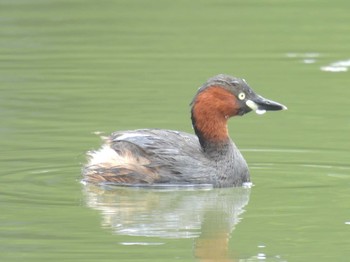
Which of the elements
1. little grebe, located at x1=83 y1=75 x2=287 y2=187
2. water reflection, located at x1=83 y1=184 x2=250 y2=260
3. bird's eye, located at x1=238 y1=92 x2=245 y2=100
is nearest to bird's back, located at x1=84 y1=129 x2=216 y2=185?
little grebe, located at x1=83 y1=75 x2=287 y2=187

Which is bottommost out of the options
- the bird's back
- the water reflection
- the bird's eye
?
the water reflection

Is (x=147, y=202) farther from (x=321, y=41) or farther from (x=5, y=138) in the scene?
(x=321, y=41)

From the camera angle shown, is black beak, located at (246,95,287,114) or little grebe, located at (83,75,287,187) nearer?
little grebe, located at (83,75,287,187)

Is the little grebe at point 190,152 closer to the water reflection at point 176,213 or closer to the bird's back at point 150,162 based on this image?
the bird's back at point 150,162

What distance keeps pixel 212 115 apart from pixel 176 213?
4.15 ft

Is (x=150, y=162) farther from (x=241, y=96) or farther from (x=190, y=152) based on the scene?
(x=241, y=96)

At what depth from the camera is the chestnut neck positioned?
11.7 meters

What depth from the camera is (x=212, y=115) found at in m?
11.7

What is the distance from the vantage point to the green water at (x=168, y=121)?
984cm

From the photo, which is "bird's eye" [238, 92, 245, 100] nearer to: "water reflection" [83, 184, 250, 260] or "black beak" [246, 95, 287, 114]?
"black beak" [246, 95, 287, 114]

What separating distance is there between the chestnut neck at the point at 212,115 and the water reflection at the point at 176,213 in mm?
427

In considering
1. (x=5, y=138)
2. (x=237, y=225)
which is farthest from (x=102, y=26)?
(x=237, y=225)

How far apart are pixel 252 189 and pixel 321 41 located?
21.4ft

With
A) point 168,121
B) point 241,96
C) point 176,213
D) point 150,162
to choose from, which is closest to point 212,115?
point 241,96
